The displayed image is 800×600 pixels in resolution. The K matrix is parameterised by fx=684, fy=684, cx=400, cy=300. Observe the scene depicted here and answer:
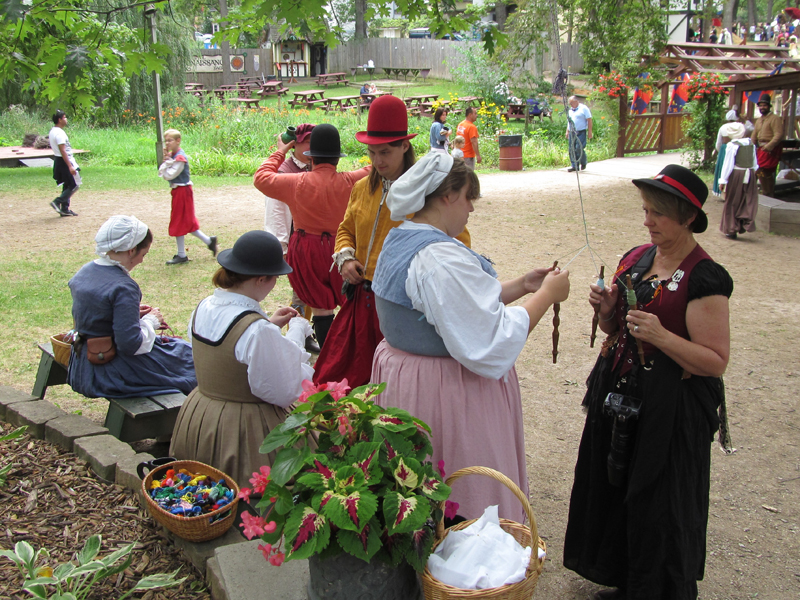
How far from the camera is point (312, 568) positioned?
6.44 feet

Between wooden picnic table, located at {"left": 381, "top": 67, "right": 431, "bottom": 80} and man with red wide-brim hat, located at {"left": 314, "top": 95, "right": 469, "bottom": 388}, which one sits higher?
wooden picnic table, located at {"left": 381, "top": 67, "right": 431, "bottom": 80}

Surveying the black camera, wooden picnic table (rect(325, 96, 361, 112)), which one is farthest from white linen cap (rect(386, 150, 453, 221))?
wooden picnic table (rect(325, 96, 361, 112))

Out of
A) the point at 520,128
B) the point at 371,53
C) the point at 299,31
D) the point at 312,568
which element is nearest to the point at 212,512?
the point at 312,568

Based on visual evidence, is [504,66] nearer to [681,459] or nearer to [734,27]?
[681,459]

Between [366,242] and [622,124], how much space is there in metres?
17.2

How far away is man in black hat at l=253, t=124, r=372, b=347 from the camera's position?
453 centimetres

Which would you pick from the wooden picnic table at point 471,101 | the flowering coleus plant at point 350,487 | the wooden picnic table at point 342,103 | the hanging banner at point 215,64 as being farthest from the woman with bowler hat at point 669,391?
the hanging banner at point 215,64

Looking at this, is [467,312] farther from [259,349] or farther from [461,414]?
[259,349]

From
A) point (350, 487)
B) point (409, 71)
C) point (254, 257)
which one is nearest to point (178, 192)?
point (254, 257)

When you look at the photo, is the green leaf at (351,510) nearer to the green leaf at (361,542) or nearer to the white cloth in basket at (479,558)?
the green leaf at (361,542)

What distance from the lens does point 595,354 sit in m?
A: 5.85

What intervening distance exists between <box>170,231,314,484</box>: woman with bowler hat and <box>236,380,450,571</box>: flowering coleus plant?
0.86 m

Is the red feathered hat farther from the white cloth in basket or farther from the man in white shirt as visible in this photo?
the man in white shirt

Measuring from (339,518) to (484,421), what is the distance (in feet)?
2.71
